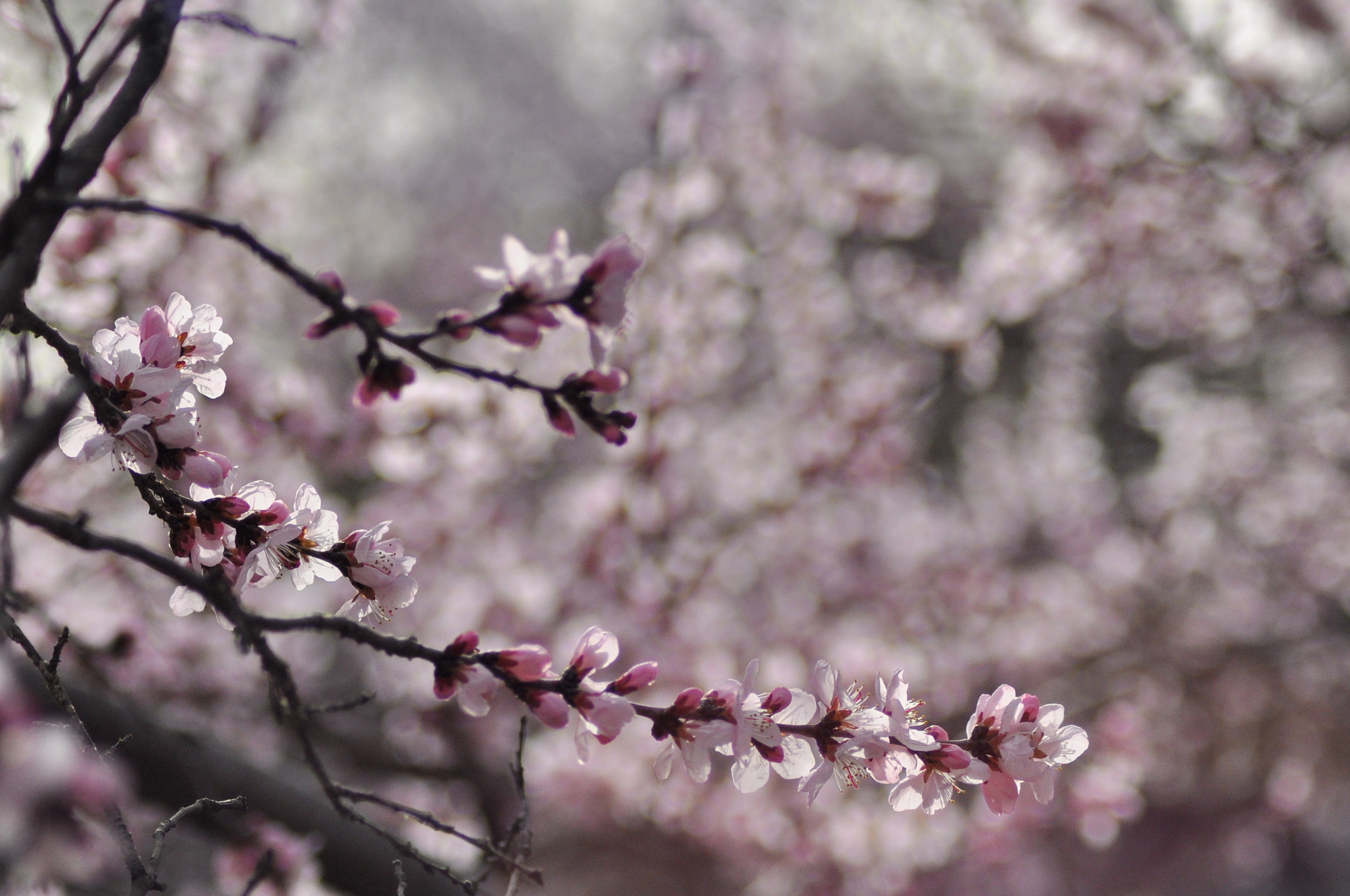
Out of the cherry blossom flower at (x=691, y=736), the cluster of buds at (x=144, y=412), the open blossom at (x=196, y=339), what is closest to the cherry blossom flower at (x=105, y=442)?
the cluster of buds at (x=144, y=412)

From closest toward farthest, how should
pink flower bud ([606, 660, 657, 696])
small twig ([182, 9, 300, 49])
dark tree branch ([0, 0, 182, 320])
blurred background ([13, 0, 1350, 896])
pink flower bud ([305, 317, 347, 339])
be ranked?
dark tree branch ([0, 0, 182, 320]) → pink flower bud ([305, 317, 347, 339]) → small twig ([182, 9, 300, 49]) → pink flower bud ([606, 660, 657, 696]) → blurred background ([13, 0, 1350, 896])

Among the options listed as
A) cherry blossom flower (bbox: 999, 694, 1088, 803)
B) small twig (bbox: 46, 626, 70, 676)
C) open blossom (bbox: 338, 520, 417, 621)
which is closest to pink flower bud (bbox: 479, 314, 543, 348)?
open blossom (bbox: 338, 520, 417, 621)

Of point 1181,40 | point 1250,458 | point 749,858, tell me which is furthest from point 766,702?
point 1250,458

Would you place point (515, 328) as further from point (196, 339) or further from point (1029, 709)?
point (1029, 709)

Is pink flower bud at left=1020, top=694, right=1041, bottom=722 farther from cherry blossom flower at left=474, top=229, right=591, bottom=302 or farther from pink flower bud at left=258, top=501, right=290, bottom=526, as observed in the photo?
pink flower bud at left=258, top=501, right=290, bottom=526

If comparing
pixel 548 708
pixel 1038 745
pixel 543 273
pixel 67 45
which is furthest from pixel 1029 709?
pixel 67 45

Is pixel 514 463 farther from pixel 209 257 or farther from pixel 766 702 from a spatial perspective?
pixel 766 702
